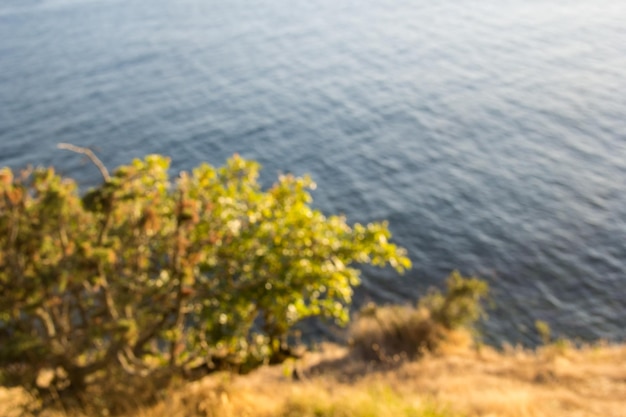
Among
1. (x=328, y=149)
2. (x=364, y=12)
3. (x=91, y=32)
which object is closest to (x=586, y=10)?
(x=364, y=12)

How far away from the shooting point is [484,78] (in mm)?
41000

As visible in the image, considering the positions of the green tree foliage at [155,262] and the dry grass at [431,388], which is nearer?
the green tree foliage at [155,262]

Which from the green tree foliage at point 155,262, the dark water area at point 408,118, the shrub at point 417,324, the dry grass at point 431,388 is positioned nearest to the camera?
the green tree foliage at point 155,262

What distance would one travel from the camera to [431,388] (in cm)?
1199

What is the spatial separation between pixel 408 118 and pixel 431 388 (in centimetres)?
2578

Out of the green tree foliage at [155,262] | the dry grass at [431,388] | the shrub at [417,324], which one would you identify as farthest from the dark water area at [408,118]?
A: the green tree foliage at [155,262]

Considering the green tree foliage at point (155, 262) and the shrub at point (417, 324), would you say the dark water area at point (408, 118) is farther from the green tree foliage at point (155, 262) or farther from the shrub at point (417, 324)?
the green tree foliage at point (155, 262)

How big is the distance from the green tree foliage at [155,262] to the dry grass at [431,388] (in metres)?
0.83

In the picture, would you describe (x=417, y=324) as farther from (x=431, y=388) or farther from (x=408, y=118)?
(x=408, y=118)

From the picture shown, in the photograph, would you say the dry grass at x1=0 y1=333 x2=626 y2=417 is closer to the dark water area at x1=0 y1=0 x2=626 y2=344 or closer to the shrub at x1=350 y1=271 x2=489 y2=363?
the shrub at x1=350 y1=271 x2=489 y2=363

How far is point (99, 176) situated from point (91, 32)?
31.3 m

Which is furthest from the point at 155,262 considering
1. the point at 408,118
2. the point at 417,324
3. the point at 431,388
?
the point at 408,118

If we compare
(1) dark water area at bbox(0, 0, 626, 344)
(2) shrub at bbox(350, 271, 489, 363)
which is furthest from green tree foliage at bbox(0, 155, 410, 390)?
(1) dark water area at bbox(0, 0, 626, 344)

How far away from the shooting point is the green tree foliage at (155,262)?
7.90 m
